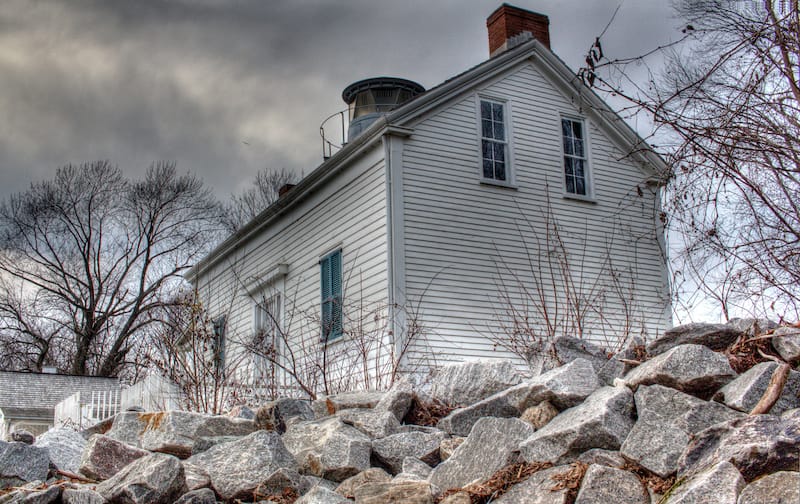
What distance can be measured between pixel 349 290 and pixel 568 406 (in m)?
8.75

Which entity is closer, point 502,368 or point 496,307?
point 502,368

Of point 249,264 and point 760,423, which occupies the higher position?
point 249,264

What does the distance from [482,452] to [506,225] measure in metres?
9.41

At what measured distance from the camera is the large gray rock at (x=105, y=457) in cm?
534

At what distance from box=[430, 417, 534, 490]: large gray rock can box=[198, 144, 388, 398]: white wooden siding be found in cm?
613

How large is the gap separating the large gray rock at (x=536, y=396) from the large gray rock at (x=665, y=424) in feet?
1.64

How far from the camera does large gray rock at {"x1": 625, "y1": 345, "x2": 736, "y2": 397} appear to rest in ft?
13.9

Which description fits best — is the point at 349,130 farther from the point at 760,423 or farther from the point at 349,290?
the point at 760,423

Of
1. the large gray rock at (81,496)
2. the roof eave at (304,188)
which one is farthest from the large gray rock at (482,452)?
the roof eave at (304,188)

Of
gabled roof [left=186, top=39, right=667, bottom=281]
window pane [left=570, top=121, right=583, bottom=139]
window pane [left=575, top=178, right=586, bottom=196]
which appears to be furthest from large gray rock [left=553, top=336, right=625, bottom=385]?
window pane [left=570, top=121, right=583, bottom=139]

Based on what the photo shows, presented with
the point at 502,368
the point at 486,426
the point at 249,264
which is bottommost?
the point at 486,426

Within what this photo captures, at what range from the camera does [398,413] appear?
5.64 metres

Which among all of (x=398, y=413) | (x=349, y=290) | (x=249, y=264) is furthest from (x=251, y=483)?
(x=249, y=264)

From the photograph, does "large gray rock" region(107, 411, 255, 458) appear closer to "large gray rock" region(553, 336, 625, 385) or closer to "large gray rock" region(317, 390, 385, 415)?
"large gray rock" region(317, 390, 385, 415)
